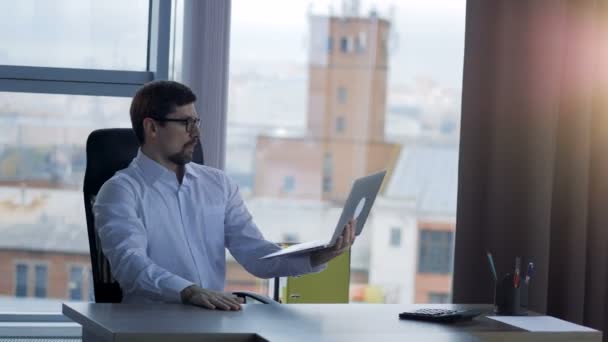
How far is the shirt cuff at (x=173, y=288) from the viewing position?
8.11 feet

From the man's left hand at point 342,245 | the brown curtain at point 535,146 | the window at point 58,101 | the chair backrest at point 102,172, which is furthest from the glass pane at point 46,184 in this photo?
the man's left hand at point 342,245

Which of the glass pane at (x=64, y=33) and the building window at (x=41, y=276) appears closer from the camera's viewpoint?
the glass pane at (x=64, y=33)

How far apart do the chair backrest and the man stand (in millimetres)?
53

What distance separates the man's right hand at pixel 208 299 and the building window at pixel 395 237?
87.2 inches

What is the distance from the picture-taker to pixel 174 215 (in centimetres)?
288

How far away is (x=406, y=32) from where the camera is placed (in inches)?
173

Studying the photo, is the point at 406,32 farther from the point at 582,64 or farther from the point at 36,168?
the point at 36,168

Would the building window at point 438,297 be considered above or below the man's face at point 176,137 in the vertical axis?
below

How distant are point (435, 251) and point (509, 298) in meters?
2.17

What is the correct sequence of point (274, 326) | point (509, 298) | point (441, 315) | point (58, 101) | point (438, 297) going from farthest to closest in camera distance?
point (438, 297) < point (58, 101) < point (509, 298) < point (441, 315) < point (274, 326)

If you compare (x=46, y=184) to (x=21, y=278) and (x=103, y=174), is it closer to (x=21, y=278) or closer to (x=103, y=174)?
(x=21, y=278)

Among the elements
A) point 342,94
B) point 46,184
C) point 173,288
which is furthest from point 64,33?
point 173,288

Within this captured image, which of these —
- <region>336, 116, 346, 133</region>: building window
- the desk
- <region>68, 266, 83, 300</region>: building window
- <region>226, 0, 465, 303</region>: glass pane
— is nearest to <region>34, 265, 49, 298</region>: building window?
<region>68, 266, 83, 300</region>: building window

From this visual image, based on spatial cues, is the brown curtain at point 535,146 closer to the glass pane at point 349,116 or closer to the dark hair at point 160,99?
the glass pane at point 349,116
